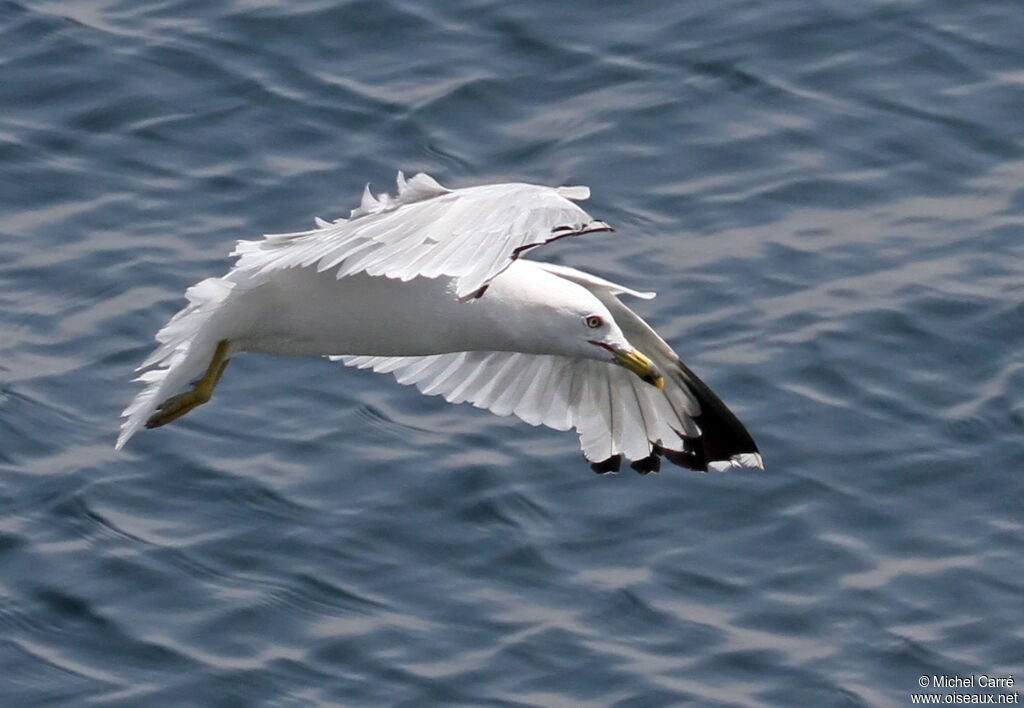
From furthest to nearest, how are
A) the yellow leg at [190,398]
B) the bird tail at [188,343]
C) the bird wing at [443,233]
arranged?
the yellow leg at [190,398] < the bird tail at [188,343] < the bird wing at [443,233]

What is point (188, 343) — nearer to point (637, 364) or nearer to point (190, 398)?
point (190, 398)

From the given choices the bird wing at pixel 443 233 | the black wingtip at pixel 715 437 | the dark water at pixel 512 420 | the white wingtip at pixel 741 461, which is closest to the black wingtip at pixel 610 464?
the black wingtip at pixel 715 437

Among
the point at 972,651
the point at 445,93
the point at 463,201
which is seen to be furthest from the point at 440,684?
the point at 445,93

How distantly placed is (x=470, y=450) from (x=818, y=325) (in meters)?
1.94

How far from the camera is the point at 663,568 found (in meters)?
10.8

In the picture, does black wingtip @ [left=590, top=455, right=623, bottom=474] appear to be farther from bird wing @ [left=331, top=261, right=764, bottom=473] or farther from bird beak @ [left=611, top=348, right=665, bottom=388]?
bird beak @ [left=611, top=348, right=665, bottom=388]

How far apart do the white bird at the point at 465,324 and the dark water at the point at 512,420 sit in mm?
1127

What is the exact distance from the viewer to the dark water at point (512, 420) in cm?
1059

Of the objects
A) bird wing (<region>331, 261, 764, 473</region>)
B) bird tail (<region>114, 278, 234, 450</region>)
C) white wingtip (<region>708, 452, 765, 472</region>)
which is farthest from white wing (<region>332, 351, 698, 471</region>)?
bird tail (<region>114, 278, 234, 450</region>)

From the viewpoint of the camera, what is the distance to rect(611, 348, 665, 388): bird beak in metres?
8.59

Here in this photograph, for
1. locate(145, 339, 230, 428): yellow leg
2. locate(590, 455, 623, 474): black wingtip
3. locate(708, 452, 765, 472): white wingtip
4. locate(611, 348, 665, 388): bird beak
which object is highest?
locate(708, 452, 765, 472): white wingtip

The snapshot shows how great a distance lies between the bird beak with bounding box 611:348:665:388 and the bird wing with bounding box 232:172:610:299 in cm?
93

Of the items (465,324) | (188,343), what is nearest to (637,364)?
(465,324)

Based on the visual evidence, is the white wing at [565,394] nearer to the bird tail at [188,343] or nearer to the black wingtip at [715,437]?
the black wingtip at [715,437]
